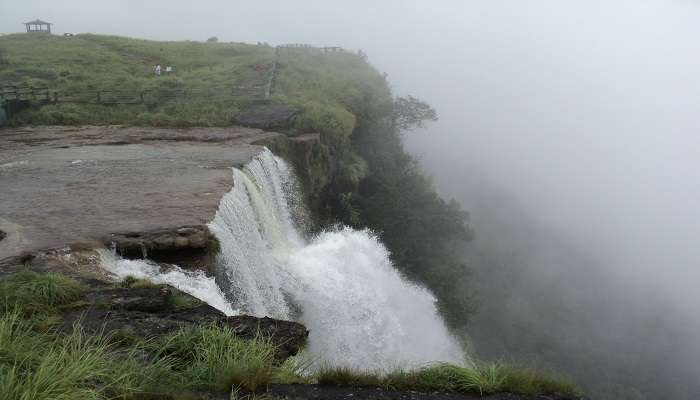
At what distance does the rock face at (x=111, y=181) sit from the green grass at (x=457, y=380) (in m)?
4.47

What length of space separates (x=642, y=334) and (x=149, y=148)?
36.9 m

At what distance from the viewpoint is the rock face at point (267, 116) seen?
20.9 meters

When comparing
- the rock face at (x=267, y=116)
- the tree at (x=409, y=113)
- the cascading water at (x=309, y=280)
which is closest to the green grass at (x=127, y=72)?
the rock face at (x=267, y=116)

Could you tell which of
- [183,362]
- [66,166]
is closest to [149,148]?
[66,166]

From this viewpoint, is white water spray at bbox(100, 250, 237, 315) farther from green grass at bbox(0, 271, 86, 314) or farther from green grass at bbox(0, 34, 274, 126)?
green grass at bbox(0, 34, 274, 126)

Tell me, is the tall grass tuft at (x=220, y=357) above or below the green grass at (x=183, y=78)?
below

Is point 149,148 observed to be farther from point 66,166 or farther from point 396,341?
point 396,341

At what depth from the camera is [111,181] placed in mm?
12914

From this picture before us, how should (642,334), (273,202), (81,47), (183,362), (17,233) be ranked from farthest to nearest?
(642,334) < (81,47) < (273,202) < (17,233) < (183,362)

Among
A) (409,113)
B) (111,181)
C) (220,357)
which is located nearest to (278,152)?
(111,181)

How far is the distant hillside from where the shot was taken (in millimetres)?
21641

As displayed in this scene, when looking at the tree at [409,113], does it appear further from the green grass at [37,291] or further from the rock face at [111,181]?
the green grass at [37,291]

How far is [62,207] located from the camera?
10.8m

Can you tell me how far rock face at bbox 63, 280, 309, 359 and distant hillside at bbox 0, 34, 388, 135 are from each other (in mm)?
14364
